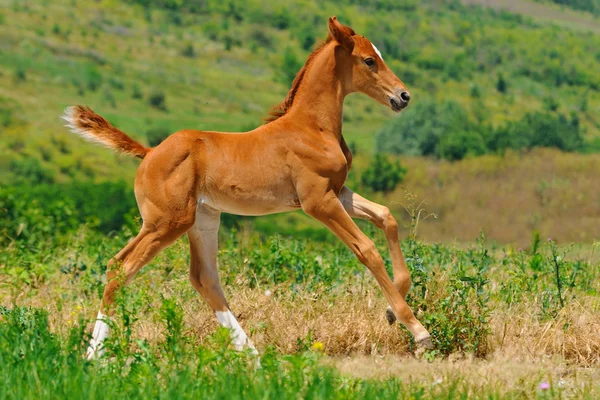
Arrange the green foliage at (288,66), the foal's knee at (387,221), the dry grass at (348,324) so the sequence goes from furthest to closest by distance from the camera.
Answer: the green foliage at (288,66), the dry grass at (348,324), the foal's knee at (387,221)

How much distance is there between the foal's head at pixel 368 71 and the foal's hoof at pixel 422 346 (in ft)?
5.71

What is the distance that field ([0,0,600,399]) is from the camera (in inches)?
249

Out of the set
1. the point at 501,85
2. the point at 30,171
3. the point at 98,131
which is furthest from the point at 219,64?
the point at 98,131

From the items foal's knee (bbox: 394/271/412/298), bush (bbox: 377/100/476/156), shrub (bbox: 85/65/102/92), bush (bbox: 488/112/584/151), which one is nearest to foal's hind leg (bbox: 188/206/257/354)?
foal's knee (bbox: 394/271/412/298)

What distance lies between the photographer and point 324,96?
773cm

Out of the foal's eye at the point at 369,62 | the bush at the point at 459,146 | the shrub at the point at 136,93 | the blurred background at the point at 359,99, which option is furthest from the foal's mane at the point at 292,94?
the shrub at the point at 136,93

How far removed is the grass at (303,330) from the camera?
5.82 metres

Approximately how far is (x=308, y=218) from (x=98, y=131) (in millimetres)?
29964

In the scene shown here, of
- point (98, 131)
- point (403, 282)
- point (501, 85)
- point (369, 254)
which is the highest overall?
point (98, 131)

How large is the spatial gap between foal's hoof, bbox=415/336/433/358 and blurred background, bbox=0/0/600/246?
675 centimetres

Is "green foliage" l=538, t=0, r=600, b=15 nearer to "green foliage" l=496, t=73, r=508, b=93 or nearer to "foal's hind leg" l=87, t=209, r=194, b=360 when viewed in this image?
"green foliage" l=496, t=73, r=508, b=93

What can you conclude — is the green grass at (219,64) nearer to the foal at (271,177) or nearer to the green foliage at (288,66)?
the green foliage at (288,66)

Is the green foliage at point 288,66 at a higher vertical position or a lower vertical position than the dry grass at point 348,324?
lower

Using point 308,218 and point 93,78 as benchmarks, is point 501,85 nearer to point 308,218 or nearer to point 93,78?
point 93,78
